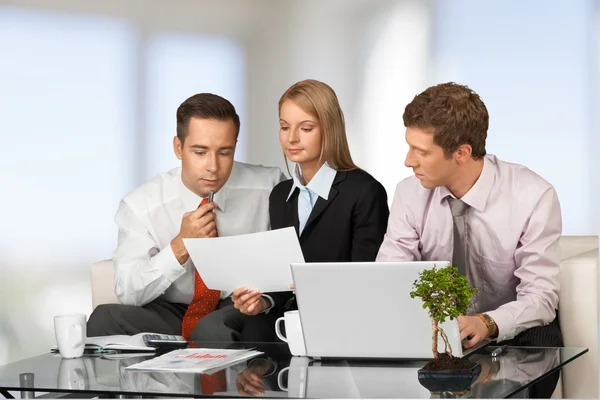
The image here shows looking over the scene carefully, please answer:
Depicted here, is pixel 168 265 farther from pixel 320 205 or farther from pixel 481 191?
pixel 481 191

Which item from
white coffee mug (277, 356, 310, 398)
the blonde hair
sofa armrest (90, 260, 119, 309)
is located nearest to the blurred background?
sofa armrest (90, 260, 119, 309)

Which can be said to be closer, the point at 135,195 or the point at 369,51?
the point at 135,195

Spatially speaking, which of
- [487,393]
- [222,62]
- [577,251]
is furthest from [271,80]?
[487,393]

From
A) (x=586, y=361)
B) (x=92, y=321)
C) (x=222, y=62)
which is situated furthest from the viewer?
(x=222, y=62)

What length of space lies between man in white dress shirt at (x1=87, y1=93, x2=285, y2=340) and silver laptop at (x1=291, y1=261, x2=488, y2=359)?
2.22 ft

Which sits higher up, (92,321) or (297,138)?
(297,138)

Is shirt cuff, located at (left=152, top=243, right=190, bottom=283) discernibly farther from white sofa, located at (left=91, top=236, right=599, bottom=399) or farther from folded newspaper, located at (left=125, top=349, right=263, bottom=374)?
white sofa, located at (left=91, top=236, right=599, bottom=399)

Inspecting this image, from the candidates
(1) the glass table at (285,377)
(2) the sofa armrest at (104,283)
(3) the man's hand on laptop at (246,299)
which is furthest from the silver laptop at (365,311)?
(2) the sofa armrest at (104,283)

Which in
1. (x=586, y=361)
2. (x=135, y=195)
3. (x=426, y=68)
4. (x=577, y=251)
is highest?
(x=426, y=68)

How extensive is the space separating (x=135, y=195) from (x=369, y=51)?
2.21 metres

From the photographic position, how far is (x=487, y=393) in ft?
5.62

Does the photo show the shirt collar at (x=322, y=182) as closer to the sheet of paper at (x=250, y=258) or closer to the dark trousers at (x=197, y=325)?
the dark trousers at (x=197, y=325)

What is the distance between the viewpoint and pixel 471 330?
2133 mm

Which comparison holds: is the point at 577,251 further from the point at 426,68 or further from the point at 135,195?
the point at 426,68
